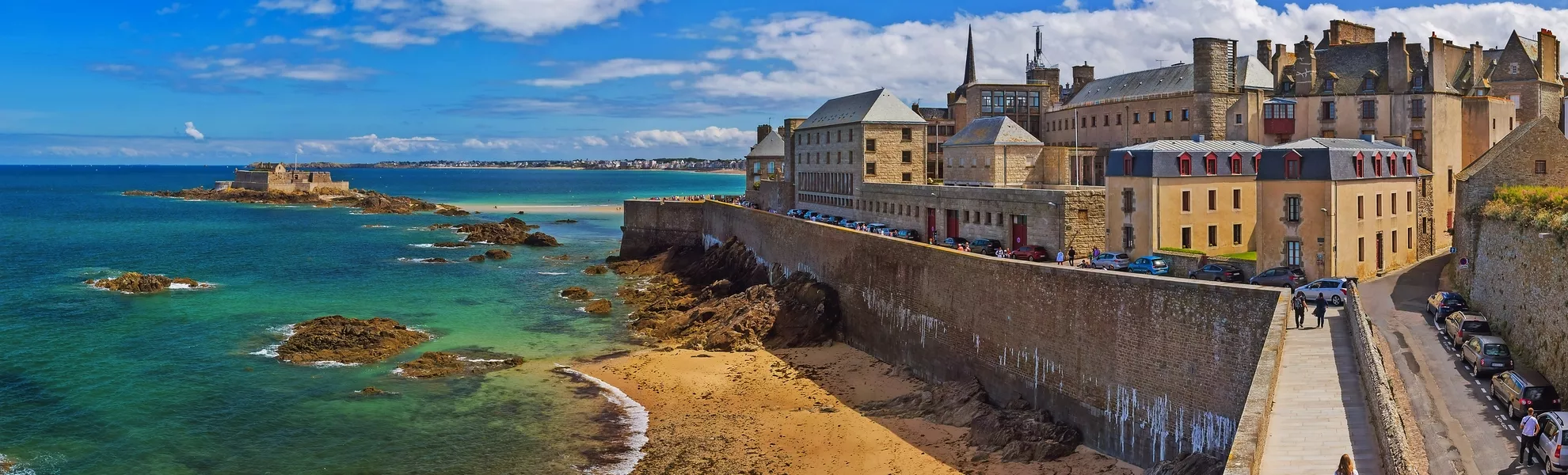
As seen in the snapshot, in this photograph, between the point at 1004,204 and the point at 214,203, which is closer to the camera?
the point at 1004,204

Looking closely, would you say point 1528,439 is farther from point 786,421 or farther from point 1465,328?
point 786,421

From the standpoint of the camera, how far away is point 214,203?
138500mm

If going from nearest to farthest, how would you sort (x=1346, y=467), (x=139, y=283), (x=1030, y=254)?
(x=1346, y=467)
(x=1030, y=254)
(x=139, y=283)

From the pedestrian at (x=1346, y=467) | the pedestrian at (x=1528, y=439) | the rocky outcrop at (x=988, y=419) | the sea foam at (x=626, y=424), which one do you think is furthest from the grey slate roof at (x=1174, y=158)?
the pedestrian at (x=1346, y=467)

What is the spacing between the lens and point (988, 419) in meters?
27.3

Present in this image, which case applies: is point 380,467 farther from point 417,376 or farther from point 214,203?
point 214,203

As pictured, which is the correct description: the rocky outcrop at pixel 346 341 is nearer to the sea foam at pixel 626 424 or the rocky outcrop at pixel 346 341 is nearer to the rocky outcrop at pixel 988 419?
the sea foam at pixel 626 424

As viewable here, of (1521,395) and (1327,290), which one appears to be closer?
(1521,395)

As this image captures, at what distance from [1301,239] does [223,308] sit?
142ft

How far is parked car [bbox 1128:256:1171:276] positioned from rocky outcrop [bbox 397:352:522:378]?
65.9 feet

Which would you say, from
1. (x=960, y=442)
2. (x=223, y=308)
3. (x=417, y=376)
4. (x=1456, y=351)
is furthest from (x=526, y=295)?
(x=1456, y=351)

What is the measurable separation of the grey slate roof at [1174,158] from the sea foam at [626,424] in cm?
1825

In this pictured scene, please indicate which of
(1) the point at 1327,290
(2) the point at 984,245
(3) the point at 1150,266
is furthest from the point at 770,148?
(1) the point at 1327,290

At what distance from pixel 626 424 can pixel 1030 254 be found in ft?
52.4
